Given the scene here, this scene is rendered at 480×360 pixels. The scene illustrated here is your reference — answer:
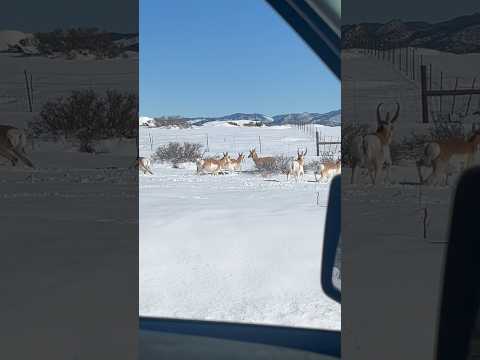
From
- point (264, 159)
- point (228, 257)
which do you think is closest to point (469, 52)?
point (228, 257)

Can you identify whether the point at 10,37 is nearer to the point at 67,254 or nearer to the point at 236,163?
the point at 67,254

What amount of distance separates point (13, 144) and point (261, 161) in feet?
26.2

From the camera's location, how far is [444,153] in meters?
1.58

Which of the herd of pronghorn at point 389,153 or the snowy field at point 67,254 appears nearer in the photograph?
the herd of pronghorn at point 389,153

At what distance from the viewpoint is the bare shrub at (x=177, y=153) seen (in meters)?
9.48

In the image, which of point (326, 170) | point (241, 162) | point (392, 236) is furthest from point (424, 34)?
point (241, 162)

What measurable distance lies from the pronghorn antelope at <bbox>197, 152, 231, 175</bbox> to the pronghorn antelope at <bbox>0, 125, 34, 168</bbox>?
24.6ft

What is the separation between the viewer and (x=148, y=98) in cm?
1160

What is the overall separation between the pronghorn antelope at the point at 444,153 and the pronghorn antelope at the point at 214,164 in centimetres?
770

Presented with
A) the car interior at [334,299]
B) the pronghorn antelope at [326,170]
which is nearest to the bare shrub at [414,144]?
the car interior at [334,299]

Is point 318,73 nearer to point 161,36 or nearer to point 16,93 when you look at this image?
point 161,36

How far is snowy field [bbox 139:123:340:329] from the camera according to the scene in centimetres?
804

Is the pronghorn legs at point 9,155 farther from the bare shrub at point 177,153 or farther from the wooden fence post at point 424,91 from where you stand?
the bare shrub at point 177,153

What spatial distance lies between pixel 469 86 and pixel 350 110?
1.13ft
